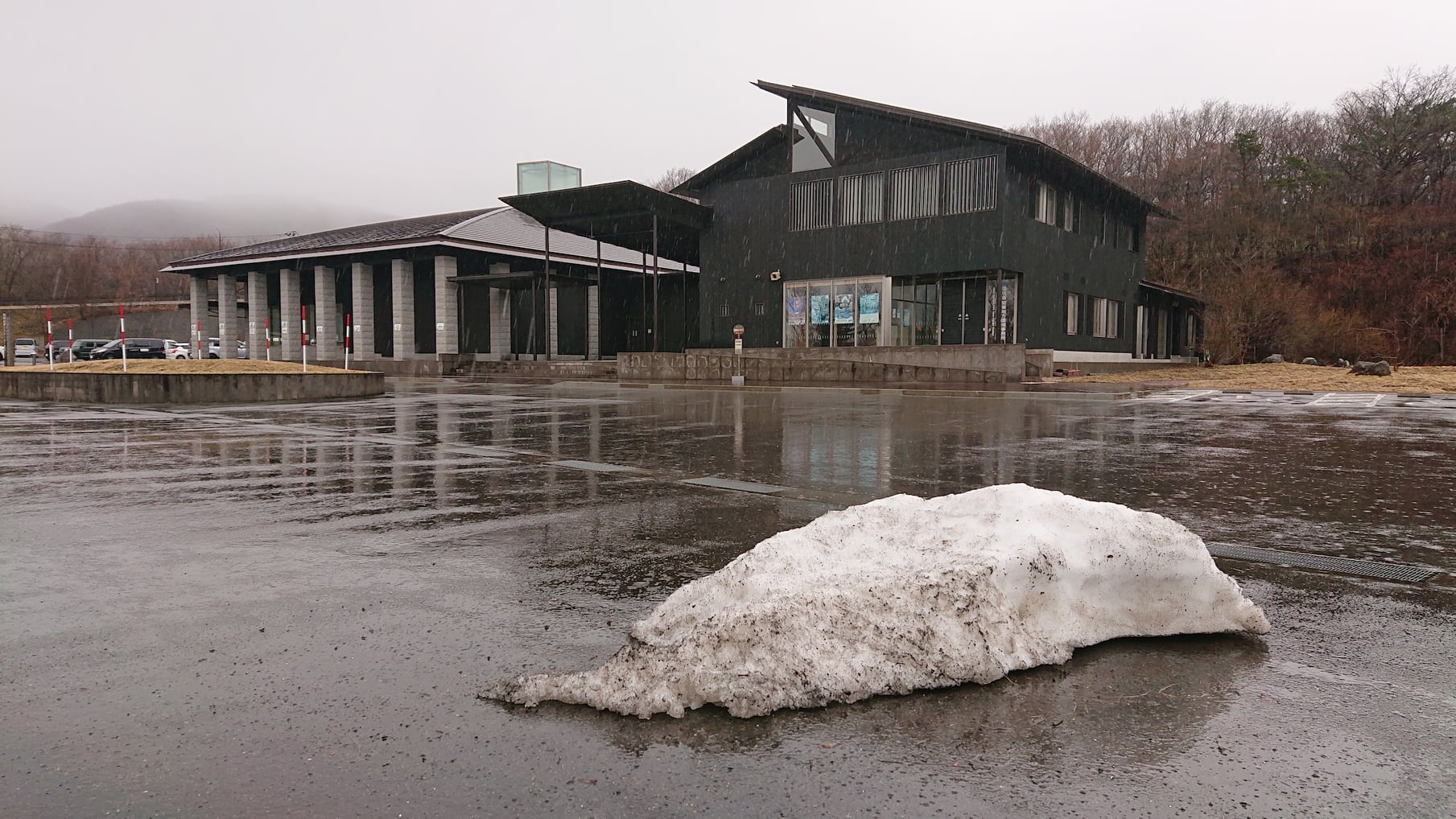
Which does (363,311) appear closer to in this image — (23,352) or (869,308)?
(869,308)

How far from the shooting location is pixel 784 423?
13867mm

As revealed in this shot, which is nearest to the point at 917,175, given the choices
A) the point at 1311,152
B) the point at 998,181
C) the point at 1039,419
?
the point at 998,181

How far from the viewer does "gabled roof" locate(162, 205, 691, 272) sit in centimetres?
4122

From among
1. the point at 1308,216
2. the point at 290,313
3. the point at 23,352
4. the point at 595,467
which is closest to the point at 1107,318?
the point at 1308,216

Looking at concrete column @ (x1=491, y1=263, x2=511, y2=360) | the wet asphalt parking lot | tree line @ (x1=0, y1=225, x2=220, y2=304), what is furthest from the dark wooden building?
tree line @ (x1=0, y1=225, x2=220, y2=304)

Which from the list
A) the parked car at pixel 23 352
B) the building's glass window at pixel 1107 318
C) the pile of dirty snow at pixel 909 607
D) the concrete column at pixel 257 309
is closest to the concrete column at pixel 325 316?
the concrete column at pixel 257 309

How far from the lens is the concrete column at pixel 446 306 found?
40.8 m

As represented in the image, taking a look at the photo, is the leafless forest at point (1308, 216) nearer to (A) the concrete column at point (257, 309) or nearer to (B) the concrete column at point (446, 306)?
(B) the concrete column at point (446, 306)

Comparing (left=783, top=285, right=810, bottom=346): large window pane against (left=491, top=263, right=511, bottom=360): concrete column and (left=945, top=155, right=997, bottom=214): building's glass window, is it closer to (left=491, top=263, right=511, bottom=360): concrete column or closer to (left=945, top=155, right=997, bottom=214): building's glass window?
(left=945, top=155, right=997, bottom=214): building's glass window

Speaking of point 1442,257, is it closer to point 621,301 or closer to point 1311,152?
point 1311,152

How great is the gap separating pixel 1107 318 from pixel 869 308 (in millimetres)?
12345

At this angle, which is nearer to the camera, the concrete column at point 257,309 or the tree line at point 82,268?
the concrete column at point 257,309

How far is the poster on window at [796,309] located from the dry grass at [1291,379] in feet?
32.1

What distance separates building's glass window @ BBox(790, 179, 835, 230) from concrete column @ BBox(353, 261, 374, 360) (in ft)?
76.4
